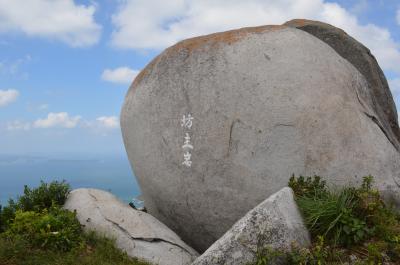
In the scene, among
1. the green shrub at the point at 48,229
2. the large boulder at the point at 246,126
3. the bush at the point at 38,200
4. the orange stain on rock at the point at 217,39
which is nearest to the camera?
the green shrub at the point at 48,229

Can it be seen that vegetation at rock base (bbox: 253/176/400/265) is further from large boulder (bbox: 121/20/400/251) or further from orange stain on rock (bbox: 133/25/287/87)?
orange stain on rock (bbox: 133/25/287/87)

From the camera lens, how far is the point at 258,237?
22.9ft

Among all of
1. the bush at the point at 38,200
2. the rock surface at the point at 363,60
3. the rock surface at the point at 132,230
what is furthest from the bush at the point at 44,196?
the rock surface at the point at 363,60

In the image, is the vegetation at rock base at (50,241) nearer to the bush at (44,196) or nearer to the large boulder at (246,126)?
the bush at (44,196)

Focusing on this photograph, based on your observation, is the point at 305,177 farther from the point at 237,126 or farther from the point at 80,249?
the point at 80,249

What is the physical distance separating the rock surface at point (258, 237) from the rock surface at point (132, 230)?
108 inches

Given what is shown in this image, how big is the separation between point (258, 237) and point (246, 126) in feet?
10.2

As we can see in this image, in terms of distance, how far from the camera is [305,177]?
9.24 m

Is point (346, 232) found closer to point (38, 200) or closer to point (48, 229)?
point (48, 229)

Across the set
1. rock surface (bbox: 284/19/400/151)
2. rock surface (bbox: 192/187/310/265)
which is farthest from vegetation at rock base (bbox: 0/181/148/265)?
rock surface (bbox: 284/19/400/151)

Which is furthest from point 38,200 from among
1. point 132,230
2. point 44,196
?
point 132,230

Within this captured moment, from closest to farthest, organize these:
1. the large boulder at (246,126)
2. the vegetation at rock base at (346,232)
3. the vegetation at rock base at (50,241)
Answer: the vegetation at rock base at (346,232), the vegetation at rock base at (50,241), the large boulder at (246,126)

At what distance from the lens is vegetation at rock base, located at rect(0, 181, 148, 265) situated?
861 cm

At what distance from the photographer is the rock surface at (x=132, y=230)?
9605 mm
